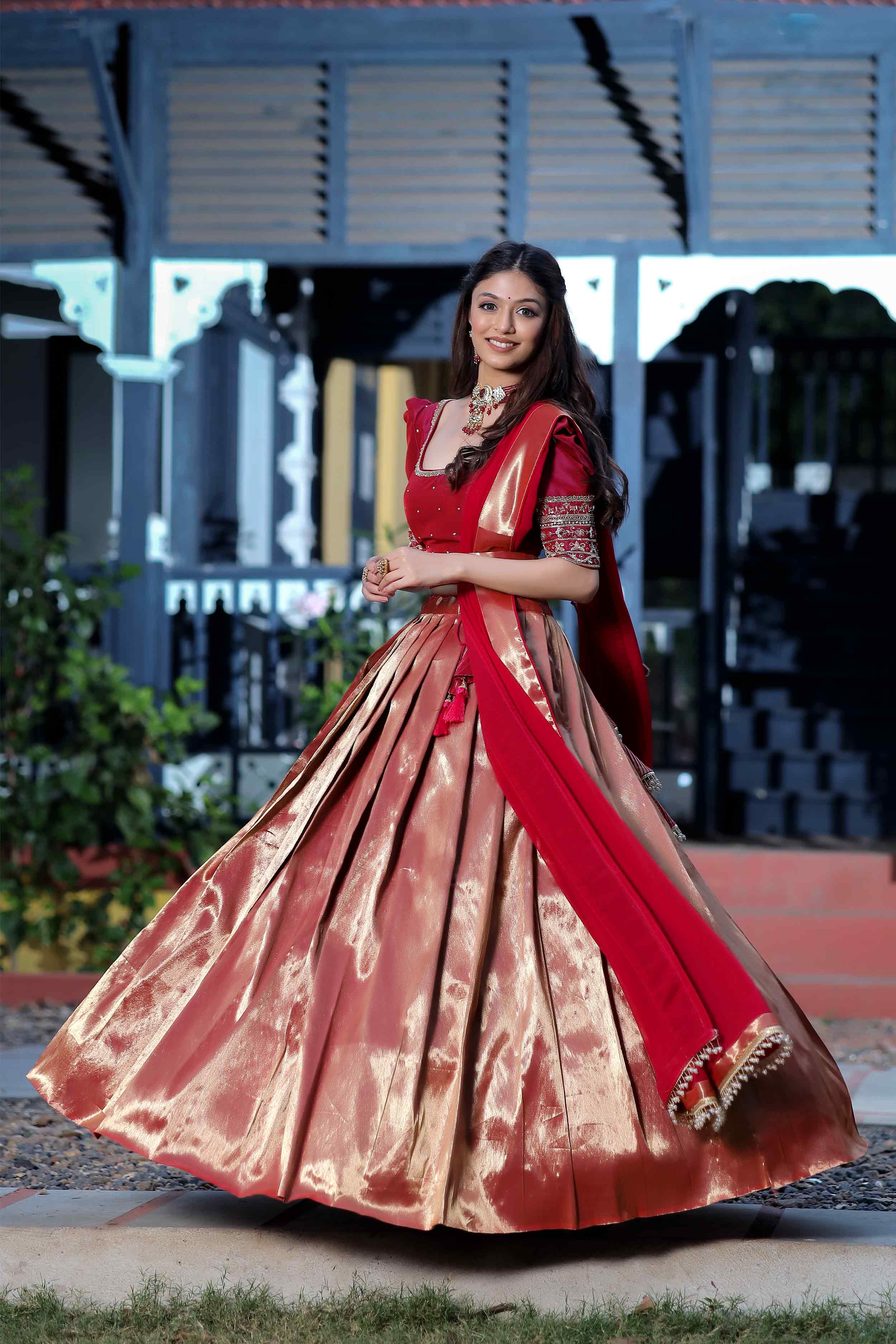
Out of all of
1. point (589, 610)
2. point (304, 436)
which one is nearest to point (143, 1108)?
point (589, 610)

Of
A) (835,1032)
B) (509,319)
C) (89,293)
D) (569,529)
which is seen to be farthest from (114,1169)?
(89,293)

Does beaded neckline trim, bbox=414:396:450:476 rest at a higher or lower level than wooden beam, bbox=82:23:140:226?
lower

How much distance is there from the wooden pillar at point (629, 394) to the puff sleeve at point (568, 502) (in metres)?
3.48

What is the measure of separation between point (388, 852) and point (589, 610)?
651mm

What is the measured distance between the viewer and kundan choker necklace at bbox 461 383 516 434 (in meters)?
3.07

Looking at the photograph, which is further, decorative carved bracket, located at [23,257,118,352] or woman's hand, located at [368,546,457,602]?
decorative carved bracket, located at [23,257,118,352]

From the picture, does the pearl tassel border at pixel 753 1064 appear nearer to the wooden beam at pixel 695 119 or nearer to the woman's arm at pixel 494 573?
the woman's arm at pixel 494 573

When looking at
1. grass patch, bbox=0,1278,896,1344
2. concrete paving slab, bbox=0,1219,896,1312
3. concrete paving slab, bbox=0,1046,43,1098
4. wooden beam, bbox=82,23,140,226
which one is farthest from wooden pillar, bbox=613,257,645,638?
grass patch, bbox=0,1278,896,1344

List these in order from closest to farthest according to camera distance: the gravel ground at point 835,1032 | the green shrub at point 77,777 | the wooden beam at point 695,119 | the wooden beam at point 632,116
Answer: the gravel ground at point 835,1032
the green shrub at point 77,777
the wooden beam at point 695,119
the wooden beam at point 632,116

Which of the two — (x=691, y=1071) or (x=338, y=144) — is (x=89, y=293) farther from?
(x=691, y=1071)

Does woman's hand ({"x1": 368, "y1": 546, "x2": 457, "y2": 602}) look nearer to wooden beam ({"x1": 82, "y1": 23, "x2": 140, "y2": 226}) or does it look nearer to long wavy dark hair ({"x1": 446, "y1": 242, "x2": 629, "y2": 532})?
long wavy dark hair ({"x1": 446, "y1": 242, "x2": 629, "y2": 532})

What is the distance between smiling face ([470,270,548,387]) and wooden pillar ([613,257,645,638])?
3413 mm

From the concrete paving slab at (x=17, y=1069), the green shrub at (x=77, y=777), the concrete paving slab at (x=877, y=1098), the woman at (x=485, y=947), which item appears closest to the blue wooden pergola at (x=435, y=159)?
the green shrub at (x=77, y=777)

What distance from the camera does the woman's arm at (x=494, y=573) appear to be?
2.89 m
